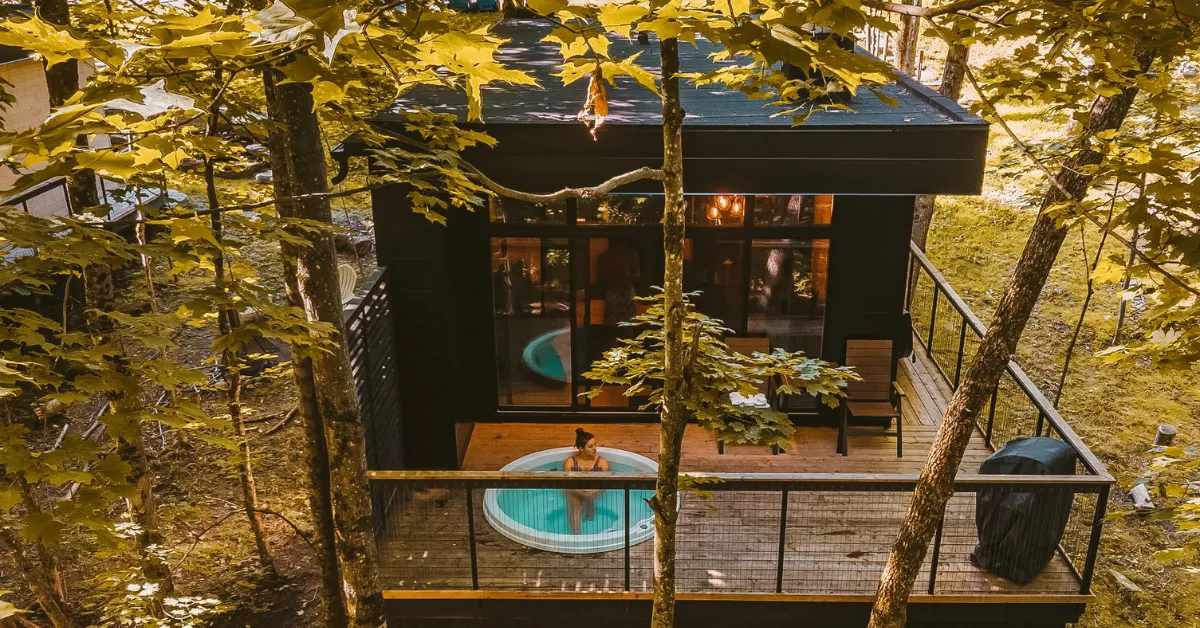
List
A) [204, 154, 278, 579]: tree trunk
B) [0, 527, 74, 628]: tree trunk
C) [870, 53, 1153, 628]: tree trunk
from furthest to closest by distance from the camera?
1. [204, 154, 278, 579]: tree trunk
2. [0, 527, 74, 628]: tree trunk
3. [870, 53, 1153, 628]: tree trunk

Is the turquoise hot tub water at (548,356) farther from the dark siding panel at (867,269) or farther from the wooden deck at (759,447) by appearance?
the dark siding panel at (867,269)

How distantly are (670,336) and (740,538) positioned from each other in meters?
4.02

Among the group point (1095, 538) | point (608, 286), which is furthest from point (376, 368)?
point (1095, 538)

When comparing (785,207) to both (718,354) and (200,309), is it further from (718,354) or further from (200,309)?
(200,309)

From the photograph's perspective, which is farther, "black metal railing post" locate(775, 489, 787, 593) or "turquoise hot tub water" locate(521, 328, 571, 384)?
"turquoise hot tub water" locate(521, 328, 571, 384)

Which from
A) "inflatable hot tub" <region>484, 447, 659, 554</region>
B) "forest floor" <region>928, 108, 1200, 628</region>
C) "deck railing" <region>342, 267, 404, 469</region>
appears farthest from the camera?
"forest floor" <region>928, 108, 1200, 628</region>

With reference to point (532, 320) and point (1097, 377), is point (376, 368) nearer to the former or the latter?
point (532, 320)

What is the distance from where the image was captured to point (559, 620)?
6258 mm

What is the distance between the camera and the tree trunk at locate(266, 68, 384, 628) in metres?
3.69

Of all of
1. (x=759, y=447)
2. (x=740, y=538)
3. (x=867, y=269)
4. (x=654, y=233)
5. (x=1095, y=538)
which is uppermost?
(x=654, y=233)

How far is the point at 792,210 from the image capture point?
8180mm

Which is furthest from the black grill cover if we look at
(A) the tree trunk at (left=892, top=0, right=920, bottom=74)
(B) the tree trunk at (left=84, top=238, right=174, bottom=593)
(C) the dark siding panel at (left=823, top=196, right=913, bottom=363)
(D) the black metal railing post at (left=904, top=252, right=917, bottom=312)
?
(A) the tree trunk at (left=892, top=0, right=920, bottom=74)

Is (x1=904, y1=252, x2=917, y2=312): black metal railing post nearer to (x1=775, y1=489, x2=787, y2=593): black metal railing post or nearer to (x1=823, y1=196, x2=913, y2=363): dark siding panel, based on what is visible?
(x1=823, y1=196, x2=913, y2=363): dark siding panel

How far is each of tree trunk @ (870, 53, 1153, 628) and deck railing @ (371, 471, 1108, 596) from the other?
152 centimetres
